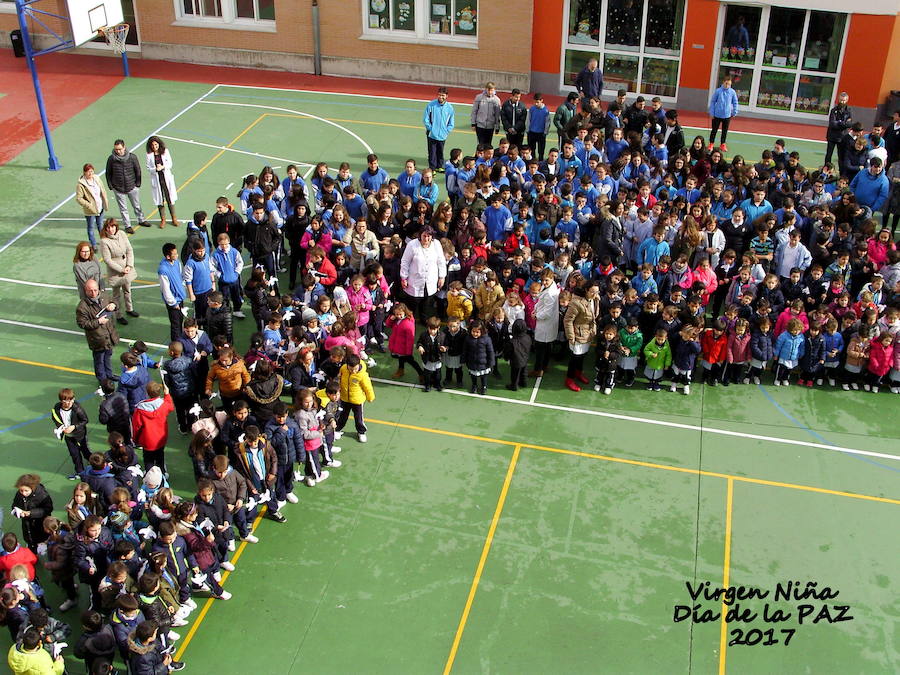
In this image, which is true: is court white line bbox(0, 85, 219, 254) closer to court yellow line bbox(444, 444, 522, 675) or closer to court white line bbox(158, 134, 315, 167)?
court white line bbox(158, 134, 315, 167)

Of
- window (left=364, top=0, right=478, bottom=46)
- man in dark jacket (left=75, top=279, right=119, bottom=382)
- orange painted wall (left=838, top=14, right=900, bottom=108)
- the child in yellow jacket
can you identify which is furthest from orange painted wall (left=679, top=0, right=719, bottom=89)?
man in dark jacket (left=75, top=279, right=119, bottom=382)

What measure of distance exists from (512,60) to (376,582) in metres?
17.7

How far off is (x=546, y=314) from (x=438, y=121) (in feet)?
23.8

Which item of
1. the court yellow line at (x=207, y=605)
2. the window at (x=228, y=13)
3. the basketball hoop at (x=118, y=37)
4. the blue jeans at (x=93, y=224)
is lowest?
the court yellow line at (x=207, y=605)

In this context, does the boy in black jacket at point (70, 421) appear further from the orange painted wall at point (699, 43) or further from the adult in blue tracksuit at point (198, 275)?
the orange painted wall at point (699, 43)

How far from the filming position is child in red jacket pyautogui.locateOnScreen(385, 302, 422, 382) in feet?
44.6

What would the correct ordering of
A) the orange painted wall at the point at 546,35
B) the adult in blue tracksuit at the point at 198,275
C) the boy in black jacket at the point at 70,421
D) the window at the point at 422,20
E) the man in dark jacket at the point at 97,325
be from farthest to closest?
the window at the point at 422,20
the orange painted wall at the point at 546,35
the adult in blue tracksuit at the point at 198,275
the man in dark jacket at the point at 97,325
the boy in black jacket at the point at 70,421

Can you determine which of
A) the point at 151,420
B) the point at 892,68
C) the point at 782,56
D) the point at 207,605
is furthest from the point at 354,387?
the point at 892,68

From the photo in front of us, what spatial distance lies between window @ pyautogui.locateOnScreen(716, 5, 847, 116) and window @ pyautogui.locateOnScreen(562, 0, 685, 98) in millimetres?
1313

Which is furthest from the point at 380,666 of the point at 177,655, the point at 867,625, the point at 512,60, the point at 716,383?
the point at 512,60

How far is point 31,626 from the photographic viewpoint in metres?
8.95

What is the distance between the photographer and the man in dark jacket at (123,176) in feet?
55.6

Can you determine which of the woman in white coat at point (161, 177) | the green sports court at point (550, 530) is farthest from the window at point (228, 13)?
the green sports court at point (550, 530)

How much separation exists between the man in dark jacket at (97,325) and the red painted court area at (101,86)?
1060 cm
